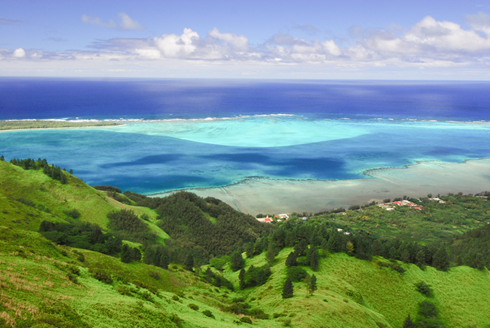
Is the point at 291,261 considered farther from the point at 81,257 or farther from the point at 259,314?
the point at 81,257

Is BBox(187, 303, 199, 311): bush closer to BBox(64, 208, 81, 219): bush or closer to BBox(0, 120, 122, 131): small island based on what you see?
BBox(64, 208, 81, 219): bush

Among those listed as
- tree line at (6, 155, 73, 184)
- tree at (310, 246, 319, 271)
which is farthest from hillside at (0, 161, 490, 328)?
tree line at (6, 155, 73, 184)

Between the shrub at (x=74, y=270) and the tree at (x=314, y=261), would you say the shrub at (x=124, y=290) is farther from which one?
the tree at (x=314, y=261)

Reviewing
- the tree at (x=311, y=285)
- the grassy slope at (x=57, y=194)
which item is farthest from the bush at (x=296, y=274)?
the grassy slope at (x=57, y=194)

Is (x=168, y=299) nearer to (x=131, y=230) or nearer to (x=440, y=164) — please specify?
(x=131, y=230)

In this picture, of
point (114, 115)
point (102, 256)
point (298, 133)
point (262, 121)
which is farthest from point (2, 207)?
point (114, 115)

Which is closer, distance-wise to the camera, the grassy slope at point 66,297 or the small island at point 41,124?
the grassy slope at point 66,297
